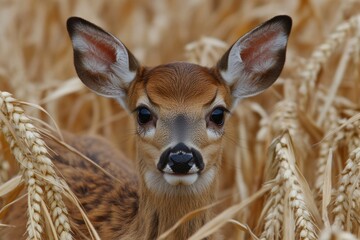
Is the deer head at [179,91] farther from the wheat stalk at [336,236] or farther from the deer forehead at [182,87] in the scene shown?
the wheat stalk at [336,236]

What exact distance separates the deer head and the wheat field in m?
0.38

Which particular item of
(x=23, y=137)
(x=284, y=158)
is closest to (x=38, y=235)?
(x=23, y=137)

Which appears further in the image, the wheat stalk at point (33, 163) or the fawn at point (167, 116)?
the fawn at point (167, 116)

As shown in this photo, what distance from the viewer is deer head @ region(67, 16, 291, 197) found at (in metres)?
5.67

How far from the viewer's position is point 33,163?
5.40 meters

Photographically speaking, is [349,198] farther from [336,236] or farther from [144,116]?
[144,116]

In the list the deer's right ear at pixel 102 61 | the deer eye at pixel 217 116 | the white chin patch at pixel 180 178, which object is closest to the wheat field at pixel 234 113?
the white chin patch at pixel 180 178

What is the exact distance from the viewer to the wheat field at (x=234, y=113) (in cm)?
539

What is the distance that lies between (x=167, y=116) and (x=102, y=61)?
96 centimetres

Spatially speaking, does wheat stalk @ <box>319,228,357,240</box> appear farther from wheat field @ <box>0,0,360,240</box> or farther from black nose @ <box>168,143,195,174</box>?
black nose @ <box>168,143,195,174</box>

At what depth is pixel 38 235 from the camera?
5086 millimetres

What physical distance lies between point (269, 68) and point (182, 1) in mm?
5245

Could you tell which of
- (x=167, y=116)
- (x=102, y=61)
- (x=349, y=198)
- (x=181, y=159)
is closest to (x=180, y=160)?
(x=181, y=159)

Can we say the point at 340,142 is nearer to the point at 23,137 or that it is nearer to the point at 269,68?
the point at 269,68
